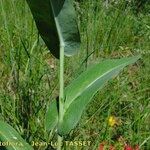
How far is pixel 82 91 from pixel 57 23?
0.21 metres

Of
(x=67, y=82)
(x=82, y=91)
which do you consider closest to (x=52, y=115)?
(x=82, y=91)

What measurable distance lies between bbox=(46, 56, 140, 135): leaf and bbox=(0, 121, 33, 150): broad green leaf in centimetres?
9

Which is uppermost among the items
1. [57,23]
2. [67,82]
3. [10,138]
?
[57,23]

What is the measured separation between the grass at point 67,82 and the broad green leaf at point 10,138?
1.63ft

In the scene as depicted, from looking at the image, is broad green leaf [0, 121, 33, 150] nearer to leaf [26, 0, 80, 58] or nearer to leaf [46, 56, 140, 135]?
leaf [46, 56, 140, 135]

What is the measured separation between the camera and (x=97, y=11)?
3.07 m

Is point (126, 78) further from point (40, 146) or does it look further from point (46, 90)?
point (40, 146)

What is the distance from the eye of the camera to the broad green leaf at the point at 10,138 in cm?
121

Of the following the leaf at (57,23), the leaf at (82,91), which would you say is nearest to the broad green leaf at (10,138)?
the leaf at (82,91)

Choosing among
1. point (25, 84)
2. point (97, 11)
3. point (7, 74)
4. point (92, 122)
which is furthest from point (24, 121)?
point (97, 11)

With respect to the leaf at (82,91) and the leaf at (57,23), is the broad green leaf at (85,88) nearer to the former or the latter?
the leaf at (82,91)

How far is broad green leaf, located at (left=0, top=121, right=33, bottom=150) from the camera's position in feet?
3.96

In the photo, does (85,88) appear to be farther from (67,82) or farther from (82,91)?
(67,82)

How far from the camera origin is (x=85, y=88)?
4.24 ft
